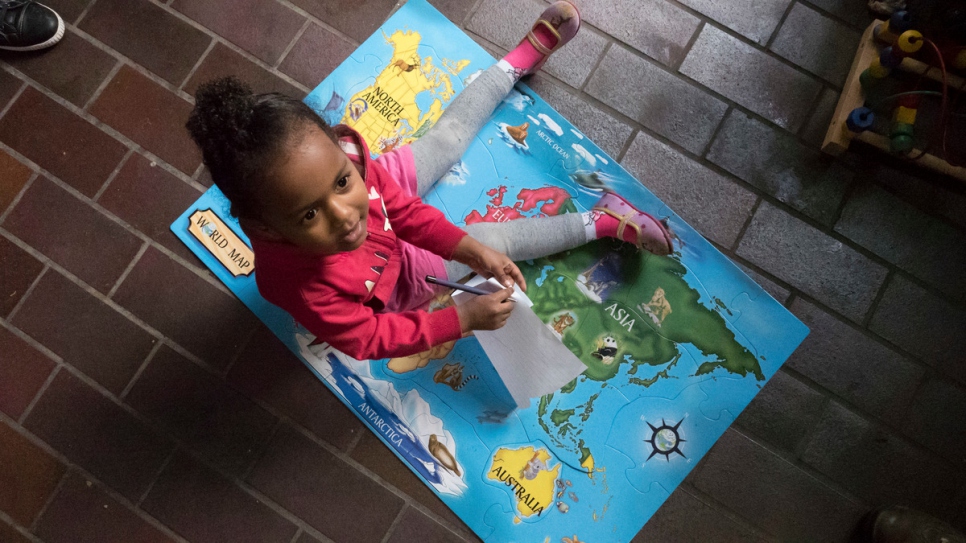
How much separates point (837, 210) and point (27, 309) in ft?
5.70

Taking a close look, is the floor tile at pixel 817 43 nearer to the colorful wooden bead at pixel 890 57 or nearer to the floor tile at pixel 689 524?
the colorful wooden bead at pixel 890 57

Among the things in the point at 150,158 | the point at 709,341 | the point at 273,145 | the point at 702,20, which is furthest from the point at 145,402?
the point at 702,20

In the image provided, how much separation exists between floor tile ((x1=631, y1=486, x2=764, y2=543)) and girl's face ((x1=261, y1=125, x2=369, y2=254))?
832 millimetres

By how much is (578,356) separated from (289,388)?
1.98 feet

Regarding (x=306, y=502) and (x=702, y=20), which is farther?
(x=702, y=20)

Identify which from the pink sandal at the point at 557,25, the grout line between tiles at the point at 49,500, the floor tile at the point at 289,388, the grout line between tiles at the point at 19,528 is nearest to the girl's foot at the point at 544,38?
the pink sandal at the point at 557,25

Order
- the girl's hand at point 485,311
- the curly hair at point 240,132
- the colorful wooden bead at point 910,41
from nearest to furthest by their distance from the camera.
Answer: the curly hair at point 240,132 → the girl's hand at point 485,311 → the colorful wooden bead at point 910,41

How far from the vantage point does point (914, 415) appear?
1.17 metres

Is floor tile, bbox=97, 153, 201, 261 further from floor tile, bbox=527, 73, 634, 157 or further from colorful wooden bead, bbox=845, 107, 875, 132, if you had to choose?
colorful wooden bead, bbox=845, 107, 875, 132

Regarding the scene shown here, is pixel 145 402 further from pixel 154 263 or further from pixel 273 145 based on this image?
pixel 273 145

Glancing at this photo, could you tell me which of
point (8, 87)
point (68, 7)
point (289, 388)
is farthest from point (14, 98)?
point (289, 388)

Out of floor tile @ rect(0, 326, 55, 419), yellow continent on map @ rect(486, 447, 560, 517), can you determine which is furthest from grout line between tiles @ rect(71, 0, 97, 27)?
yellow continent on map @ rect(486, 447, 560, 517)

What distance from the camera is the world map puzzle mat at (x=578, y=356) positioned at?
115cm

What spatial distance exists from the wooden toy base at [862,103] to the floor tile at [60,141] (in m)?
1.53
